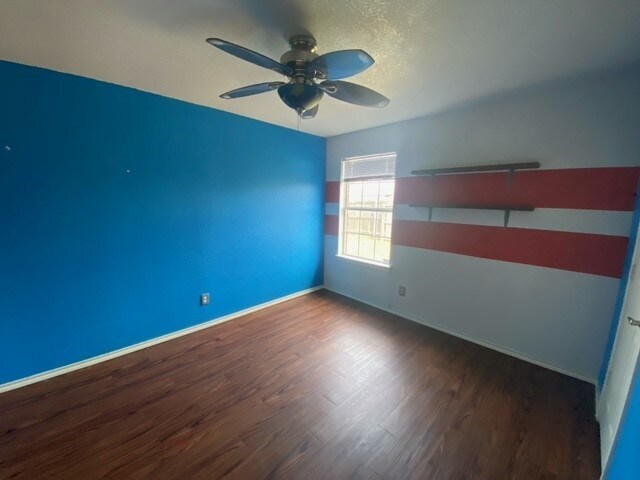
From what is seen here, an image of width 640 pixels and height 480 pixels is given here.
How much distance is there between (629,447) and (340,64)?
77.8 inches

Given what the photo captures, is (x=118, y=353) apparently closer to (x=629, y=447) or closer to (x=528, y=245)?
(x=629, y=447)

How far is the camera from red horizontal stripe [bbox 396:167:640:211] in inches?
72.6

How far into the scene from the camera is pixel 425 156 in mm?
2812

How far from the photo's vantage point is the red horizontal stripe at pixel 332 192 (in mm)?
3812

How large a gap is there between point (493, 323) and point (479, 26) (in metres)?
2.36

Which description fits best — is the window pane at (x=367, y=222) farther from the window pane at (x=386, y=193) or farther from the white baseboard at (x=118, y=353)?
the white baseboard at (x=118, y=353)

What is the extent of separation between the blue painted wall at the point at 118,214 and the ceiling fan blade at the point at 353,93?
1.67m

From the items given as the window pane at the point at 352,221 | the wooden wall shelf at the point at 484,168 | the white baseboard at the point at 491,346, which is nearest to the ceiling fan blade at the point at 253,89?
the wooden wall shelf at the point at 484,168

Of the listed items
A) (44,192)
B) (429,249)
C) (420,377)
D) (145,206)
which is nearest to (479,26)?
(429,249)

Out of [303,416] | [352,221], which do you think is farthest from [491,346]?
[352,221]

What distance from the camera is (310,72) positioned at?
4.51 ft

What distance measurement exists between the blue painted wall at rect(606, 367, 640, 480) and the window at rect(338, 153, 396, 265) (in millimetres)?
2249

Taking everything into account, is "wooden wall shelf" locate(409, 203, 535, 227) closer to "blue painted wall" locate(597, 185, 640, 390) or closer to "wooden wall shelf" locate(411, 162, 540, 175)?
"wooden wall shelf" locate(411, 162, 540, 175)

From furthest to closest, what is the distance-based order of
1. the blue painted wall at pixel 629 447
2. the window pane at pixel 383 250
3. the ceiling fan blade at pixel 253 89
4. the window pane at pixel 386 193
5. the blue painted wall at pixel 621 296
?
the window pane at pixel 383 250
the window pane at pixel 386 193
the blue painted wall at pixel 621 296
the ceiling fan blade at pixel 253 89
the blue painted wall at pixel 629 447
